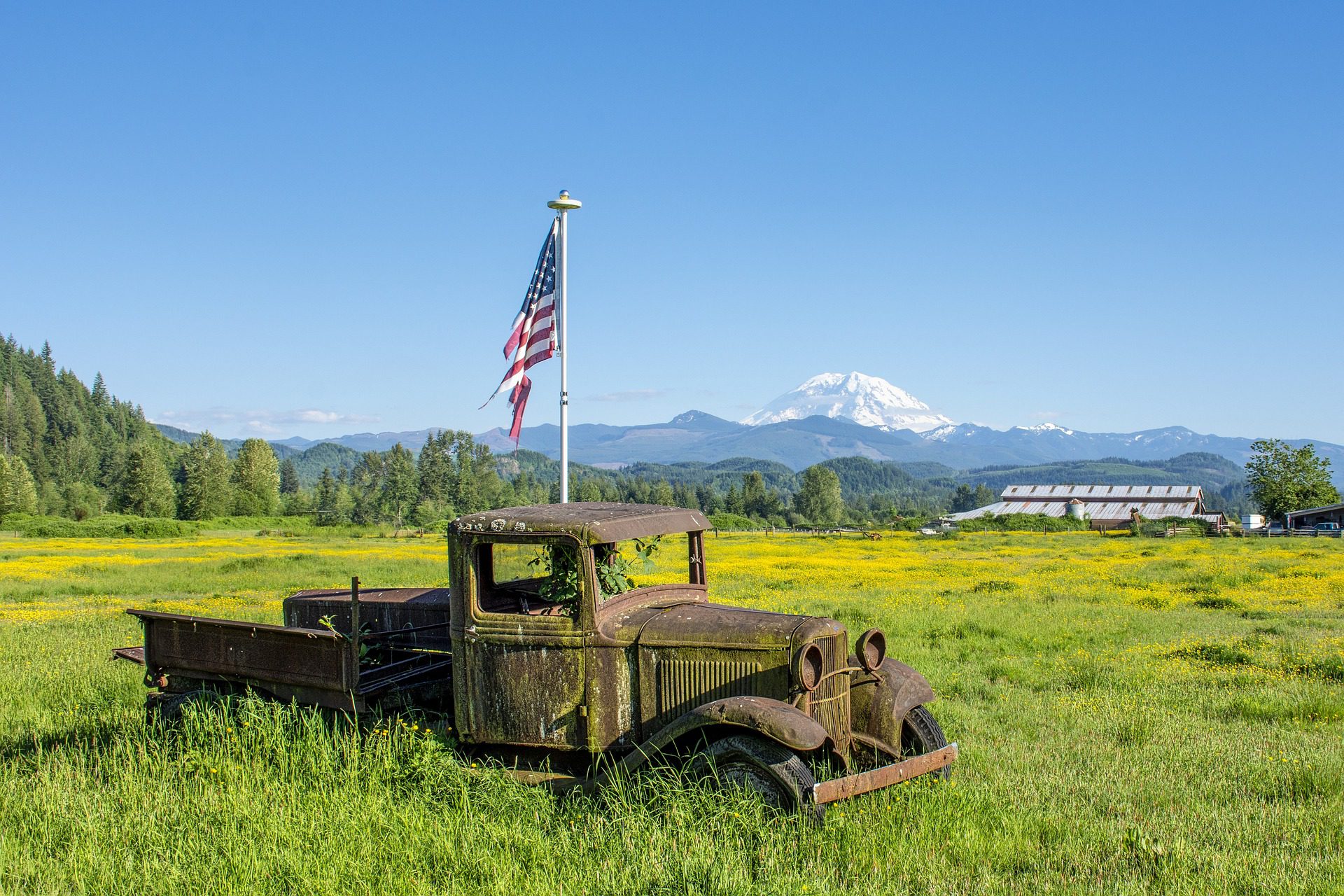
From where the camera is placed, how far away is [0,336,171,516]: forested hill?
97.0 meters

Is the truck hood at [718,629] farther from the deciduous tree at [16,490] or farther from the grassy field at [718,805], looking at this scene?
the deciduous tree at [16,490]

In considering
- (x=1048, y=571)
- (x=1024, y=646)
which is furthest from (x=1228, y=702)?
(x=1048, y=571)

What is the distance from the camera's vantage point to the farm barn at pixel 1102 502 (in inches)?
3765

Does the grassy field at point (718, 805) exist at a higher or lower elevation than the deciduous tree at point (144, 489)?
lower

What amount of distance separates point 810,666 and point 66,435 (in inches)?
5810

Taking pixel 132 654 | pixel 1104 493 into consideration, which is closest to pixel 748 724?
pixel 132 654

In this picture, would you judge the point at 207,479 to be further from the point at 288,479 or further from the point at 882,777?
the point at 882,777

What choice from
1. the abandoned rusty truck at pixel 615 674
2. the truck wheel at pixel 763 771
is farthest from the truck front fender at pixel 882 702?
the truck wheel at pixel 763 771

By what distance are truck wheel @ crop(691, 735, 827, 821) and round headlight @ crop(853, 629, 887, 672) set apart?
45.7 inches

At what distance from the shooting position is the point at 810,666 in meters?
5.92

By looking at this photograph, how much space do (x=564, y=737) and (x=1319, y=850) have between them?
479 centimetres

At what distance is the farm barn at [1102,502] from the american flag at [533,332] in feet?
276

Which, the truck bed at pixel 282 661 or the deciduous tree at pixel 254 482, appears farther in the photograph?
the deciduous tree at pixel 254 482

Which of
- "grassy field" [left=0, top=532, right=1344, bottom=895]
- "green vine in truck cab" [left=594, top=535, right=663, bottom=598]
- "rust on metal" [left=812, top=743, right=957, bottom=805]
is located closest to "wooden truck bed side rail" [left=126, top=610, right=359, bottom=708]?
"grassy field" [left=0, top=532, right=1344, bottom=895]
